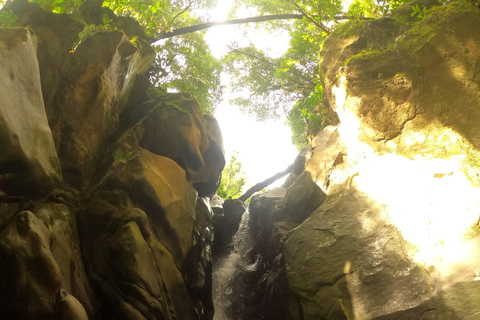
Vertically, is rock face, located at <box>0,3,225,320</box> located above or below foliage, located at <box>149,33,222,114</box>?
below

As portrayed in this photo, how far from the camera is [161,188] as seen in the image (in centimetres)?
889

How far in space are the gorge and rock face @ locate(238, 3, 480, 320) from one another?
0.04 metres

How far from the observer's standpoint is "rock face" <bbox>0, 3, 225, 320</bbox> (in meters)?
5.59

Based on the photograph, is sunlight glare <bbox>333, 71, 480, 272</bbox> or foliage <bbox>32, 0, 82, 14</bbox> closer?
sunlight glare <bbox>333, 71, 480, 272</bbox>

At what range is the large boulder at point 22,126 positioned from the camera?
19.2 ft

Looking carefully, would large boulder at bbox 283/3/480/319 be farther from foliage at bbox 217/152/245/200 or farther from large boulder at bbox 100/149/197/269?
foliage at bbox 217/152/245/200

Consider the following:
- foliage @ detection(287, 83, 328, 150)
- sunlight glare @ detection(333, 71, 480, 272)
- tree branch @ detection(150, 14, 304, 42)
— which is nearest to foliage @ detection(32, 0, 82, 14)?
tree branch @ detection(150, 14, 304, 42)

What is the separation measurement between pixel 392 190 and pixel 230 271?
8.11 m

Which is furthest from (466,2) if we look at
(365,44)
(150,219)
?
(150,219)

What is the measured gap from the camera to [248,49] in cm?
2252

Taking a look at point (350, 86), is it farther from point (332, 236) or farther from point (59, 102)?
point (59, 102)

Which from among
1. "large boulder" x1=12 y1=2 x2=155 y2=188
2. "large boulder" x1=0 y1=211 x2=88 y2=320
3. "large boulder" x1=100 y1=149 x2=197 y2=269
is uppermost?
"large boulder" x1=12 y1=2 x2=155 y2=188

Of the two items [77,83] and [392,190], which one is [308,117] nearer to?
[392,190]

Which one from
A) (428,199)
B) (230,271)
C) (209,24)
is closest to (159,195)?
(230,271)
